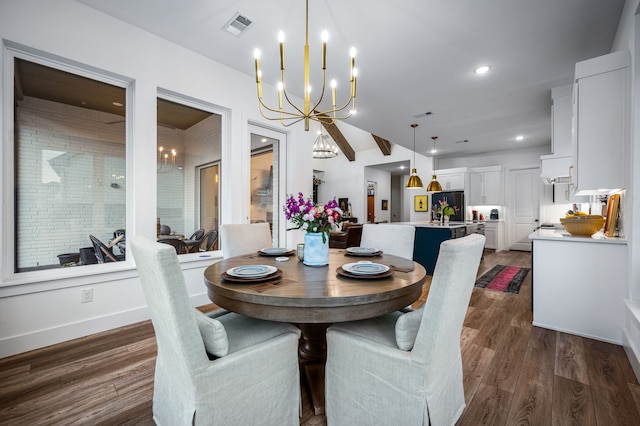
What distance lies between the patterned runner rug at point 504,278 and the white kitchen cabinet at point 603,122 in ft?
6.76

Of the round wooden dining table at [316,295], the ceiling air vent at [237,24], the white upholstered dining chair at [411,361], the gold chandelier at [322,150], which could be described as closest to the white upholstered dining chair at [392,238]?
the round wooden dining table at [316,295]

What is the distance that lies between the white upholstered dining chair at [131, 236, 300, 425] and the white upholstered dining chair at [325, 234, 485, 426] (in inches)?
9.1

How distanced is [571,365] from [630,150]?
63.2 inches

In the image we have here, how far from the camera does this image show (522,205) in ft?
24.6

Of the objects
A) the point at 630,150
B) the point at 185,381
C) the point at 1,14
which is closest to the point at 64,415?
the point at 185,381

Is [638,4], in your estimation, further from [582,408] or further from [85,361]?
[85,361]

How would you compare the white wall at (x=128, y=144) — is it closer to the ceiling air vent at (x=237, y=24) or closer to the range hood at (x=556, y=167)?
the ceiling air vent at (x=237, y=24)

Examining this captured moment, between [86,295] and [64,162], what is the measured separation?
1151 millimetres

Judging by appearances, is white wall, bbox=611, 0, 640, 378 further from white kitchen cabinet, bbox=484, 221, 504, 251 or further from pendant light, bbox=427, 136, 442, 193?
white kitchen cabinet, bbox=484, 221, 504, 251

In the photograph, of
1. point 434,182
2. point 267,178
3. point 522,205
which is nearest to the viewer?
point 267,178

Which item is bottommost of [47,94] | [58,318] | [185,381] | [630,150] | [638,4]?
[58,318]

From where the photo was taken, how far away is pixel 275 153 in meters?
4.10

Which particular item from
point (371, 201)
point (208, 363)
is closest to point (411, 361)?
point (208, 363)

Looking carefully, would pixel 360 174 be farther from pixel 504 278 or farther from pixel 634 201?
pixel 634 201
